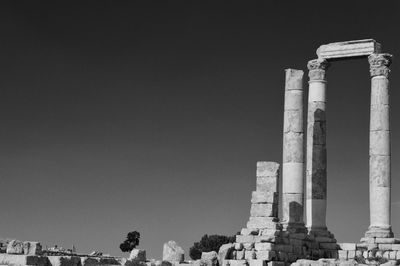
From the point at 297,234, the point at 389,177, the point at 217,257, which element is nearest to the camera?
the point at 217,257

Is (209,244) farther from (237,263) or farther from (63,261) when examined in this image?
(63,261)

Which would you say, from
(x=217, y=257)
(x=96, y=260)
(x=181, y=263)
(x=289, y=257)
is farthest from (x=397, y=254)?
(x=96, y=260)

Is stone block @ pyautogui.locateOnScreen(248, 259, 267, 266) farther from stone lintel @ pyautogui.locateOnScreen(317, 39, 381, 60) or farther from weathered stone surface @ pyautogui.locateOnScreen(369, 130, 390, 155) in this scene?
stone lintel @ pyautogui.locateOnScreen(317, 39, 381, 60)

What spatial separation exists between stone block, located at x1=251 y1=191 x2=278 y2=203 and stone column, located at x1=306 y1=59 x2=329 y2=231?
21.8 ft

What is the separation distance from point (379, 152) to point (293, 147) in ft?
15.1

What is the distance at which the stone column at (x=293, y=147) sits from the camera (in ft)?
130

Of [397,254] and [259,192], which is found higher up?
[259,192]

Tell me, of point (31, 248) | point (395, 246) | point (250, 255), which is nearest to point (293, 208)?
point (395, 246)

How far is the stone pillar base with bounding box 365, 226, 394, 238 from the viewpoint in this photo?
1551 inches

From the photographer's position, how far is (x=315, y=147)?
137ft

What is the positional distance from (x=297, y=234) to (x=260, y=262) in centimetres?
452

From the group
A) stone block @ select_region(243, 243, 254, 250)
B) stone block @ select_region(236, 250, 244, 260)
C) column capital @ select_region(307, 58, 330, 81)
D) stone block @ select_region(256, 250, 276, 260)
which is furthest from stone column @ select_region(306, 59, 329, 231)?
stone block @ select_region(236, 250, 244, 260)

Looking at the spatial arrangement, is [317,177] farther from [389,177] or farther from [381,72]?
[381,72]

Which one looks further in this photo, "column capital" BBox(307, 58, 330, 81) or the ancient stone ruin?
"column capital" BBox(307, 58, 330, 81)
